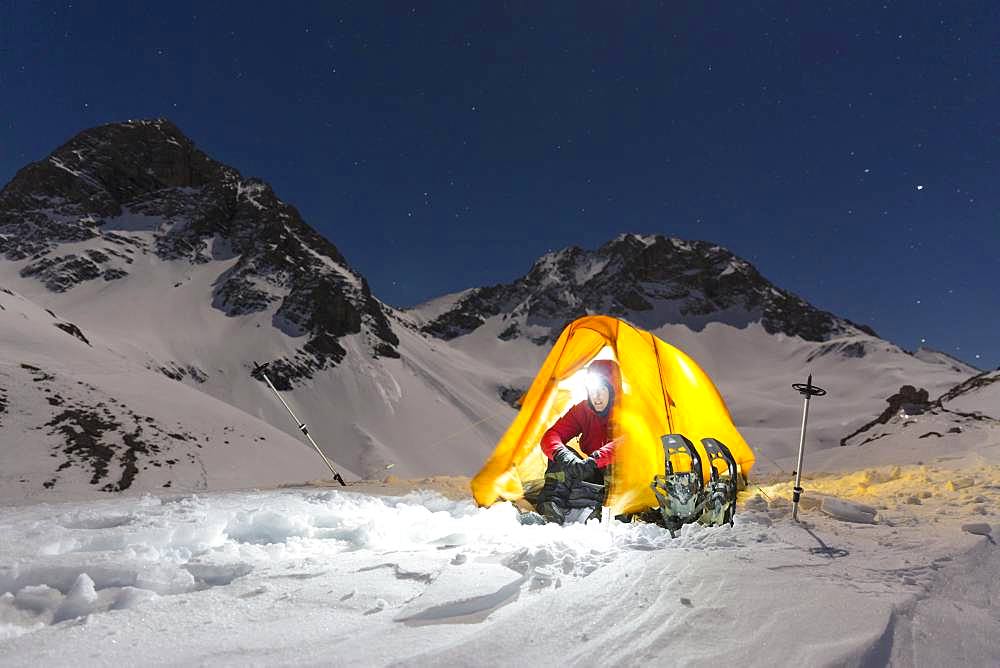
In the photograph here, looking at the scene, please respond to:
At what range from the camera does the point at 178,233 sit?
320ft

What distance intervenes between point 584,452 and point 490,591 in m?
4.01

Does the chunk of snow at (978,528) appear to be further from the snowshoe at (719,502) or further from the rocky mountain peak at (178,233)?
the rocky mountain peak at (178,233)

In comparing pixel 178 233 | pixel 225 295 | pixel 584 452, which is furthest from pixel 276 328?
pixel 584 452

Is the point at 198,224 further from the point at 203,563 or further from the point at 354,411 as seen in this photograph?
the point at 203,563

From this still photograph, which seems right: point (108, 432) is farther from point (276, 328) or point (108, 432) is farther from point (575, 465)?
point (276, 328)

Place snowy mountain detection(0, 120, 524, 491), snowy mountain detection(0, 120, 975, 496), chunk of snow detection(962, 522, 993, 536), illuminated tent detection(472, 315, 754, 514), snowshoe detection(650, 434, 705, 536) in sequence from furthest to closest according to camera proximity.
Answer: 1. snowy mountain detection(0, 120, 975, 496)
2. snowy mountain detection(0, 120, 524, 491)
3. illuminated tent detection(472, 315, 754, 514)
4. snowshoe detection(650, 434, 705, 536)
5. chunk of snow detection(962, 522, 993, 536)

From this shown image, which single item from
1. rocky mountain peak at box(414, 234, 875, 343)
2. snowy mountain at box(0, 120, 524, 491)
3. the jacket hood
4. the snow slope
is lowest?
the snow slope

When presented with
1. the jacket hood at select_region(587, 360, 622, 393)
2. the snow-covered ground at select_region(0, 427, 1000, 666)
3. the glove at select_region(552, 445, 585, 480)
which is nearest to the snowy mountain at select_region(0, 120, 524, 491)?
the jacket hood at select_region(587, 360, 622, 393)

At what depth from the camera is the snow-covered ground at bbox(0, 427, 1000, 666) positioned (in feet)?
7.80

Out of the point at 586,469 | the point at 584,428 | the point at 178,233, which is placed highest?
the point at 178,233

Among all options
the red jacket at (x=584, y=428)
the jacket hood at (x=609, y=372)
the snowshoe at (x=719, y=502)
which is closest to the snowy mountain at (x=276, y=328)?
the red jacket at (x=584, y=428)

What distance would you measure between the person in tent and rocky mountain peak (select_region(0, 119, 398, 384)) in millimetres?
77972

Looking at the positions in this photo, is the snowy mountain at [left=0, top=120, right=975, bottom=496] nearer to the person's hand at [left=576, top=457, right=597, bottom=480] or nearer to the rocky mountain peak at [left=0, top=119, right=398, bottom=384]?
the rocky mountain peak at [left=0, top=119, right=398, bottom=384]

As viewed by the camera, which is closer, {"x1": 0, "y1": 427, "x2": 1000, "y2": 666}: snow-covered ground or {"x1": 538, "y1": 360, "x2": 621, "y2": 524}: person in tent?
{"x1": 0, "y1": 427, "x2": 1000, "y2": 666}: snow-covered ground
